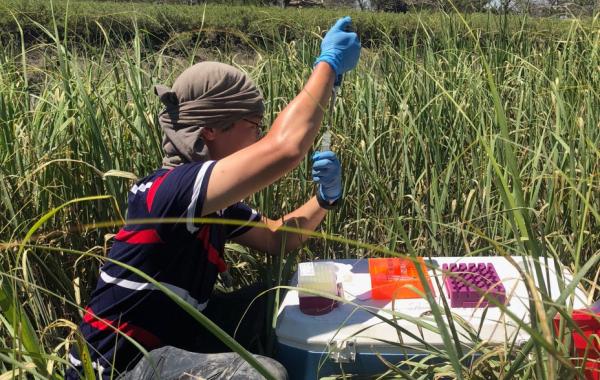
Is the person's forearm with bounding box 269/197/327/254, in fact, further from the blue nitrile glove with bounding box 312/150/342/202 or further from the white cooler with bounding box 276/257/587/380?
the white cooler with bounding box 276/257/587/380

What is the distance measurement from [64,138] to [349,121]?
930mm

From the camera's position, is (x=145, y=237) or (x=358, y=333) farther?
(x=145, y=237)

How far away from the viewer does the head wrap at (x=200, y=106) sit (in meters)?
1.57

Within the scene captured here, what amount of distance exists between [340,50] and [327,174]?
0.31 m

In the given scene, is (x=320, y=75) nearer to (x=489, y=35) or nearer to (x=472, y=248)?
(x=472, y=248)

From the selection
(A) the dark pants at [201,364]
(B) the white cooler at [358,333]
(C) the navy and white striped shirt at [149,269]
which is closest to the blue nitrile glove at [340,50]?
(C) the navy and white striped shirt at [149,269]

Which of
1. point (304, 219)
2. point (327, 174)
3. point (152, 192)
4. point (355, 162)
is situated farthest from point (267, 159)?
point (355, 162)

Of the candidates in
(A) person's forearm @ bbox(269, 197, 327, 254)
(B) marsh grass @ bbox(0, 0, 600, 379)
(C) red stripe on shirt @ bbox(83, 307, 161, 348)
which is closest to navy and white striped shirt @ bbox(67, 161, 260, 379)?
(C) red stripe on shirt @ bbox(83, 307, 161, 348)

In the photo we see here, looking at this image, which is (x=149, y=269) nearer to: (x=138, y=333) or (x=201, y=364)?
(x=138, y=333)

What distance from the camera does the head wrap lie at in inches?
61.9

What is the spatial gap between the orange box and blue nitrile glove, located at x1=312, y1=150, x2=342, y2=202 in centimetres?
22

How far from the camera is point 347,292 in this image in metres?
1.56

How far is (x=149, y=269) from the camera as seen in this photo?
1.49 m

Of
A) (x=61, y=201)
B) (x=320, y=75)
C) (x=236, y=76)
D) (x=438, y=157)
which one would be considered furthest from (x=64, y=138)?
(x=438, y=157)
